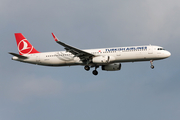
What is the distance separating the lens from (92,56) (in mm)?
58594

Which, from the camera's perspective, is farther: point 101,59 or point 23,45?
point 23,45

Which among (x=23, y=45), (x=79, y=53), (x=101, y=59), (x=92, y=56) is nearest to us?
(x=101, y=59)

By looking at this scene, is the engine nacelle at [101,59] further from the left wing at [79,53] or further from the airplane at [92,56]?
the left wing at [79,53]

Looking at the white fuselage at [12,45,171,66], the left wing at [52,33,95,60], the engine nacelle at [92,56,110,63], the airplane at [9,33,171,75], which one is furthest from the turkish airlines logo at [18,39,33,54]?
the engine nacelle at [92,56,110,63]

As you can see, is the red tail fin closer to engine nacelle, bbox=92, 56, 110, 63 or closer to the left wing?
the left wing

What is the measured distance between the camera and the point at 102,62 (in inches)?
2245

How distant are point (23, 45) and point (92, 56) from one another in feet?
52.7

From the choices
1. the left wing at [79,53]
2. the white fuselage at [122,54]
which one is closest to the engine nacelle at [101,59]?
the white fuselage at [122,54]

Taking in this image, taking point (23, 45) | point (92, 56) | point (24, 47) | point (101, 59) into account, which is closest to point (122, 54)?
point (101, 59)

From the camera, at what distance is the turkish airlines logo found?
64.8 m

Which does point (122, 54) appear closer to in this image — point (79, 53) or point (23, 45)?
point (79, 53)

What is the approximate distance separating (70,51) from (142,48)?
13.0 m

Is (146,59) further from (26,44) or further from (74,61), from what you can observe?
(26,44)

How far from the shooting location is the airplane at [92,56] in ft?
186
